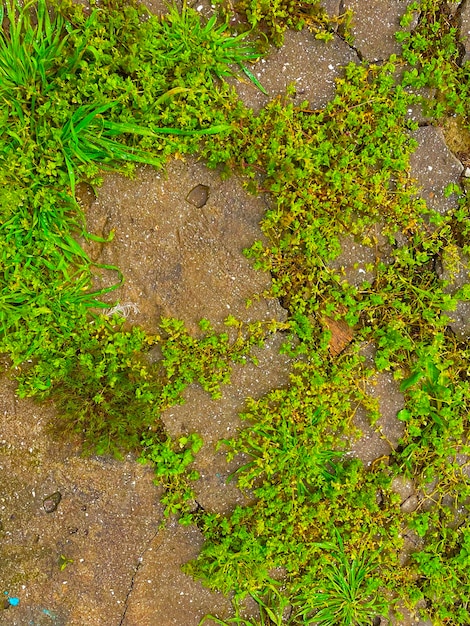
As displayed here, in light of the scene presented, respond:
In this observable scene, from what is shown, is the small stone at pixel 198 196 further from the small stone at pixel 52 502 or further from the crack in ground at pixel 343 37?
the small stone at pixel 52 502

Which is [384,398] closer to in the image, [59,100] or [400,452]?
[400,452]

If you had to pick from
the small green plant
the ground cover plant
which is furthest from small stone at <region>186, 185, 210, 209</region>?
the small green plant

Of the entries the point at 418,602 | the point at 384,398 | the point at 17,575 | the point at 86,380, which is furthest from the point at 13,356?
the point at 418,602

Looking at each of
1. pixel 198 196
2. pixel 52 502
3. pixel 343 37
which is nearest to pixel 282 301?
pixel 198 196

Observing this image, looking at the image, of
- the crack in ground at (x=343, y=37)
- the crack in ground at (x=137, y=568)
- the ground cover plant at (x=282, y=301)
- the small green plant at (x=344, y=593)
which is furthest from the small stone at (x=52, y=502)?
the crack in ground at (x=343, y=37)

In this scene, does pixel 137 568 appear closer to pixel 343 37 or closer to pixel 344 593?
pixel 344 593

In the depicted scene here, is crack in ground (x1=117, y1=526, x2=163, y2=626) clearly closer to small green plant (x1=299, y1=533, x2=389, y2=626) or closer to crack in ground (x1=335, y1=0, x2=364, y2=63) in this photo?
small green plant (x1=299, y1=533, x2=389, y2=626)
